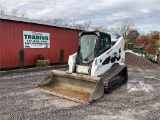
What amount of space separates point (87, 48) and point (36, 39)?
7.07 metres

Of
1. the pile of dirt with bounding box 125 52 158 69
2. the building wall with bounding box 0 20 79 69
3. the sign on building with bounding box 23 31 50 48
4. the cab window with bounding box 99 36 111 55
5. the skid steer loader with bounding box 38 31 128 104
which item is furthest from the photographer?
the pile of dirt with bounding box 125 52 158 69

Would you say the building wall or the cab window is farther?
the building wall

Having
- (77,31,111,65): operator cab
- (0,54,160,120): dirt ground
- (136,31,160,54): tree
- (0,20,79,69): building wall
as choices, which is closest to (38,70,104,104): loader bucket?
(0,54,160,120): dirt ground

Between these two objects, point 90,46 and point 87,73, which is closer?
point 87,73

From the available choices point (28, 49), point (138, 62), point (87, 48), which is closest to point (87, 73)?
point (87, 48)

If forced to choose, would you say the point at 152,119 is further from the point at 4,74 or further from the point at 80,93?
the point at 4,74

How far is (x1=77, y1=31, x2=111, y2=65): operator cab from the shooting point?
8.47 metres

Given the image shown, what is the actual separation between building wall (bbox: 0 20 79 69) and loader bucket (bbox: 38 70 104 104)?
529cm

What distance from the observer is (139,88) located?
29.7 feet

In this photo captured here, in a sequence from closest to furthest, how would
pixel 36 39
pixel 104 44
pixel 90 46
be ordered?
pixel 90 46, pixel 104 44, pixel 36 39

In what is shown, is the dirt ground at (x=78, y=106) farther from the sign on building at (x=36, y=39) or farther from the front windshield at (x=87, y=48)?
the sign on building at (x=36, y=39)

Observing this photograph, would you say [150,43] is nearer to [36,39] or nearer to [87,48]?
[36,39]

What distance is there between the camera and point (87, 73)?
27.1 ft

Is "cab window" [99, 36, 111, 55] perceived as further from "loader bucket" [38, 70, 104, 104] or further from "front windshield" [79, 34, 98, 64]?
"loader bucket" [38, 70, 104, 104]
